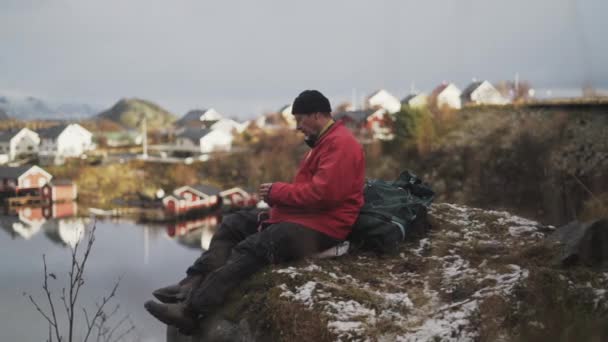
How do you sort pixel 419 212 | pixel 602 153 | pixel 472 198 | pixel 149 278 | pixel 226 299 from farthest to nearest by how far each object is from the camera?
pixel 472 198
pixel 602 153
pixel 149 278
pixel 419 212
pixel 226 299

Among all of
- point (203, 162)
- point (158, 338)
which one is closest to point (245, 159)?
point (203, 162)

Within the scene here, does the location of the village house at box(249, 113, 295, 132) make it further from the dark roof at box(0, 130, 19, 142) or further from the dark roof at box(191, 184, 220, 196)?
the dark roof at box(0, 130, 19, 142)

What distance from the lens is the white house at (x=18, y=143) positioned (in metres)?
30.4

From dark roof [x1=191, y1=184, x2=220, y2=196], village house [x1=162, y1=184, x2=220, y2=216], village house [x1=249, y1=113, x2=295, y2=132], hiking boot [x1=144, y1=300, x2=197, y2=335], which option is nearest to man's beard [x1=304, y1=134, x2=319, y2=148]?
hiking boot [x1=144, y1=300, x2=197, y2=335]

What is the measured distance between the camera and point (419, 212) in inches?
128

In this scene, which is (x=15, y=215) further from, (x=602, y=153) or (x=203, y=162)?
(x=602, y=153)

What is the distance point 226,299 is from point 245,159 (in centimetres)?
2711

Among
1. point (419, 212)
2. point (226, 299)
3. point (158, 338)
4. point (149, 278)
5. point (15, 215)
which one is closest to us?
point (226, 299)

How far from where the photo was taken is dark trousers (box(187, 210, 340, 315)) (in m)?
2.44

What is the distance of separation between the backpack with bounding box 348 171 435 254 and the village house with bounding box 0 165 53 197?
82.7ft

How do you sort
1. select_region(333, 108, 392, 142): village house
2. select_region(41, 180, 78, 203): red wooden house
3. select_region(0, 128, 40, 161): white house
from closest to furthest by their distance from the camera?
select_region(41, 180, 78, 203): red wooden house → select_region(333, 108, 392, 142): village house → select_region(0, 128, 40, 161): white house

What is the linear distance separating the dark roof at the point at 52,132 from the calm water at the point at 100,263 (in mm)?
10223

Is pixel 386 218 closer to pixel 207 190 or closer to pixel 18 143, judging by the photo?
pixel 207 190

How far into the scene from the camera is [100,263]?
14062 millimetres
